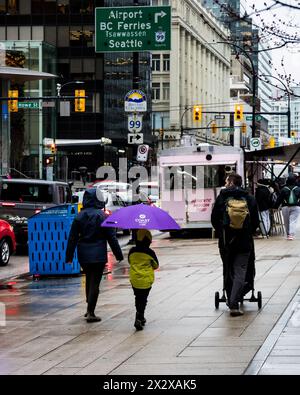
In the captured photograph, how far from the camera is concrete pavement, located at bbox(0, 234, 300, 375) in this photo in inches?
347

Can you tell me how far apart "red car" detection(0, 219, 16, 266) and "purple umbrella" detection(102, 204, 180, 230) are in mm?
9493

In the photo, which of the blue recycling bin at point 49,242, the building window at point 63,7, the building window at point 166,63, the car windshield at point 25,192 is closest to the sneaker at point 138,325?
the blue recycling bin at point 49,242

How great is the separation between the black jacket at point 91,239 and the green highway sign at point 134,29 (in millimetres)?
13223

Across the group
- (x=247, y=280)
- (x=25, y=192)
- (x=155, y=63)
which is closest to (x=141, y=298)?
(x=247, y=280)

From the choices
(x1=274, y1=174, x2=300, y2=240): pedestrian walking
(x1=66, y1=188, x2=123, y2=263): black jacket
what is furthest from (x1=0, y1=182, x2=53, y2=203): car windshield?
(x1=66, y1=188, x2=123, y2=263): black jacket

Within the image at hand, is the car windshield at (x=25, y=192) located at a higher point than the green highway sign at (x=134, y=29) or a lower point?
lower

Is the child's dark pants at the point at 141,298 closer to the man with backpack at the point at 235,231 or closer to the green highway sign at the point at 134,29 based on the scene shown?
the man with backpack at the point at 235,231

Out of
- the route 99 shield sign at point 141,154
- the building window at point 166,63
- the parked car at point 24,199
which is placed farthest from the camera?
the building window at point 166,63

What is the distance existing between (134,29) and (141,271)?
48.2 feet

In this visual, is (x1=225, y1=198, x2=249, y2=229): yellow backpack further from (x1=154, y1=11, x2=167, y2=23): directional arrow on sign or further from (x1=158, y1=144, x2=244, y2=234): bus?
(x1=158, y1=144, x2=244, y2=234): bus

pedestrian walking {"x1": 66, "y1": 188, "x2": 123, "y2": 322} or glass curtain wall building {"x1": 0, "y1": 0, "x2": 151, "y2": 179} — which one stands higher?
glass curtain wall building {"x1": 0, "y1": 0, "x2": 151, "y2": 179}

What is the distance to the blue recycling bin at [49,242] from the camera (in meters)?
18.1

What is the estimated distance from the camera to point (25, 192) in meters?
24.5
